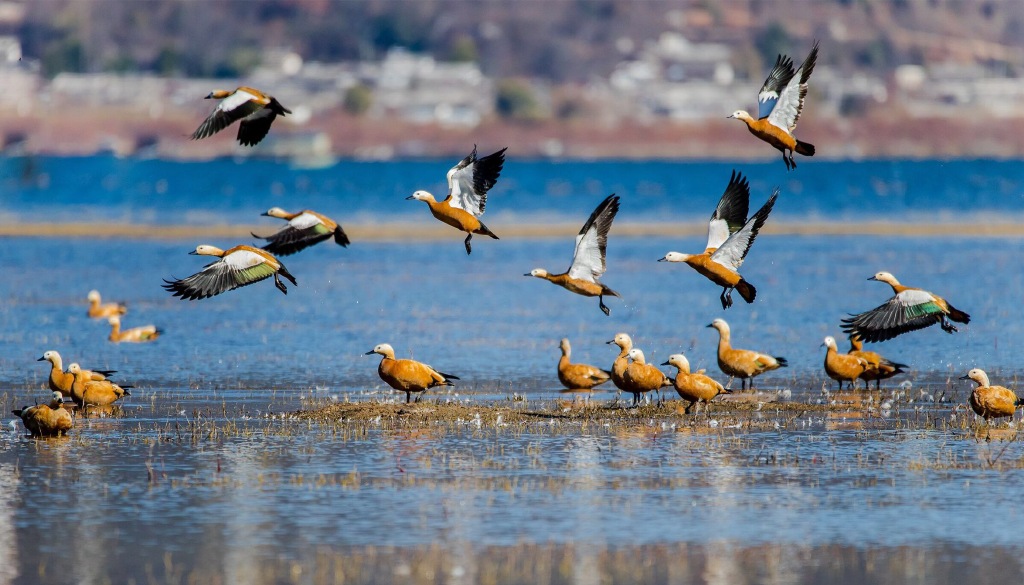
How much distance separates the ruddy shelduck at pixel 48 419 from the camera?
1717 centimetres

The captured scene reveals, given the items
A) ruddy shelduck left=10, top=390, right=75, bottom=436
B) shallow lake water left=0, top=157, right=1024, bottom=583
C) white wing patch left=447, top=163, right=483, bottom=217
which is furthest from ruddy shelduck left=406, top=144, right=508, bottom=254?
ruddy shelduck left=10, top=390, right=75, bottom=436

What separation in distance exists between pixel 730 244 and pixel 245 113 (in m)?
5.47

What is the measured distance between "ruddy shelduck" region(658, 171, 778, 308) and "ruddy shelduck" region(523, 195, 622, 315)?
0.87 metres

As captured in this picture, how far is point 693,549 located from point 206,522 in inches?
152

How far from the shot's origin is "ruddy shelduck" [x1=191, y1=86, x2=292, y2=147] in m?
18.4

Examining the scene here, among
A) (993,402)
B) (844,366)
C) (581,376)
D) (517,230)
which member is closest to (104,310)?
(581,376)

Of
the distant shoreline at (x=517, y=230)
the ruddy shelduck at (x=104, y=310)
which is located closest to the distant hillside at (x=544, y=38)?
the distant shoreline at (x=517, y=230)

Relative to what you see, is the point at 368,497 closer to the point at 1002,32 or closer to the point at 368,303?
the point at 368,303

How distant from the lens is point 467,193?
19.3 meters

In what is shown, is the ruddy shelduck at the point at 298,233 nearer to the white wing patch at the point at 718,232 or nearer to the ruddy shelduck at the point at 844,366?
the white wing patch at the point at 718,232

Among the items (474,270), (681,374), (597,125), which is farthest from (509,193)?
(597,125)

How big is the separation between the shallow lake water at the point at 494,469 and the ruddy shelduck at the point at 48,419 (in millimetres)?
186

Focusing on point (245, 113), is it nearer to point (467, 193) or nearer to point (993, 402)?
point (467, 193)

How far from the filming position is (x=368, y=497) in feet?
47.0
